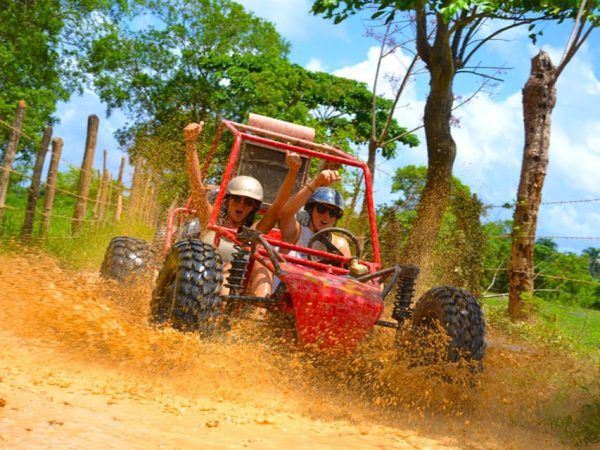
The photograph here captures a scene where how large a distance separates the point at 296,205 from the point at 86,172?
781cm

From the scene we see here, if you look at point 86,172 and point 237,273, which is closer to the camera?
point 237,273

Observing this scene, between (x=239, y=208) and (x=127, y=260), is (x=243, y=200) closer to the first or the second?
(x=239, y=208)

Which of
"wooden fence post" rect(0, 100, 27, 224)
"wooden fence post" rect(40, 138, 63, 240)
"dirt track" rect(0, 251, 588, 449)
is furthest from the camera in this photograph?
"wooden fence post" rect(40, 138, 63, 240)

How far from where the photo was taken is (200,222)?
21.0 ft

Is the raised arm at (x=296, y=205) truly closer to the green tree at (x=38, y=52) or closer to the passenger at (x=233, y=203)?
the passenger at (x=233, y=203)

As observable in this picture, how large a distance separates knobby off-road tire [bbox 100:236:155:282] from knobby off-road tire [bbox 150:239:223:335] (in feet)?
6.75

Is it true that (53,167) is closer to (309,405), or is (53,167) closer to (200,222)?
(200,222)

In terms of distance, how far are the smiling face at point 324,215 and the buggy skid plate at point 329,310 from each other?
127 centimetres

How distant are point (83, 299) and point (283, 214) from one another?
4.86 feet

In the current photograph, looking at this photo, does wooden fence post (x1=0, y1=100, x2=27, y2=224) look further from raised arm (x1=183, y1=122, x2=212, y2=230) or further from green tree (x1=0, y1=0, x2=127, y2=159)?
green tree (x1=0, y1=0, x2=127, y2=159)

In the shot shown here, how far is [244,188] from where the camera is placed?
19.8ft

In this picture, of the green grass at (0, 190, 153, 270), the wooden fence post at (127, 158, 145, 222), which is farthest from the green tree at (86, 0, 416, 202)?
the green grass at (0, 190, 153, 270)

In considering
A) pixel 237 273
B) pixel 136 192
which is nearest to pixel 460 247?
pixel 237 273

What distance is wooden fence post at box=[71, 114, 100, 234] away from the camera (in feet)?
42.7
